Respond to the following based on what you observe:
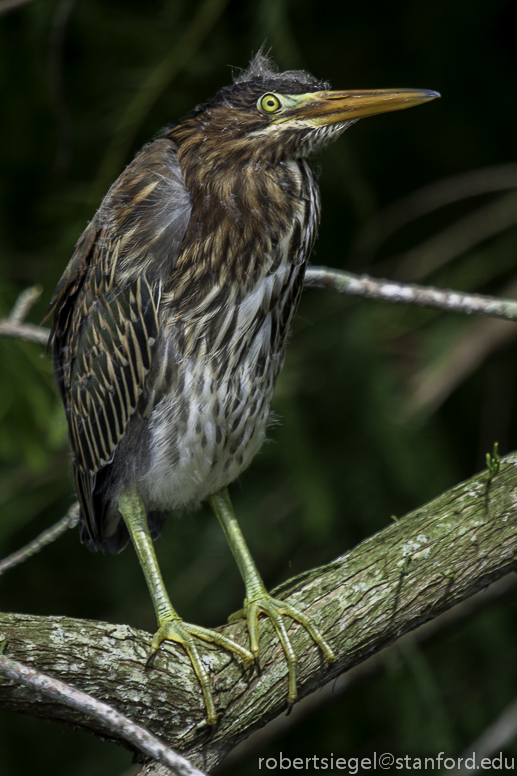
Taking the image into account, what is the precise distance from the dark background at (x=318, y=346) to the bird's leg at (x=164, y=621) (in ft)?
2.30

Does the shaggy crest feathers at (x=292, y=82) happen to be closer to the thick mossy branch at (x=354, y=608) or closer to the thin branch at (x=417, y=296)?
the thin branch at (x=417, y=296)

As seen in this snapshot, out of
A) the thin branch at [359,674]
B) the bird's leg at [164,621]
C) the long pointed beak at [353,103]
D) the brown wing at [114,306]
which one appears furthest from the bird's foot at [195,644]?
the long pointed beak at [353,103]

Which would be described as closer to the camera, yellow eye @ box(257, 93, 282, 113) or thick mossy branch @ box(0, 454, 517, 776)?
thick mossy branch @ box(0, 454, 517, 776)

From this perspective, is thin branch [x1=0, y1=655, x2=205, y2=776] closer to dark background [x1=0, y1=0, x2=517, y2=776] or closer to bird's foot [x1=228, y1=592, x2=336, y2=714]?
bird's foot [x1=228, y1=592, x2=336, y2=714]

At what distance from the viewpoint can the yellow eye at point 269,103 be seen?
5.70 ft

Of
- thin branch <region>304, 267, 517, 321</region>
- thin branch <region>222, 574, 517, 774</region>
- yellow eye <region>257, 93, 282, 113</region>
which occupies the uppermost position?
yellow eye <region>257, 93, 282, 113</region>

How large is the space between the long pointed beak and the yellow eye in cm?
5

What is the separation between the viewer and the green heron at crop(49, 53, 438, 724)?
5.71 ft

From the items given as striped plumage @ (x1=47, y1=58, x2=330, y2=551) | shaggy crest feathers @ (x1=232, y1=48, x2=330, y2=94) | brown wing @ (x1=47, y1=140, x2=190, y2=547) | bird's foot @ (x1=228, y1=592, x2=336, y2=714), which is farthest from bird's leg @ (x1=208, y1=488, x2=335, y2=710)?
shaggy crest feathers @ (x1=232, y1=48, x2=330, y2=94)

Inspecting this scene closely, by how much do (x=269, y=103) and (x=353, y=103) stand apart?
0.64ft

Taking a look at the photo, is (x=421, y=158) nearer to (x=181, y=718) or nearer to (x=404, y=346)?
(x=404, y=346)

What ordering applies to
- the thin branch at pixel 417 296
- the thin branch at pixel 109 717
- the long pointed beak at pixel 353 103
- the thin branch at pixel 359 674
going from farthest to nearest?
the thin branch at pixel 359 674, the thin branch at pixel 417 296, the long pointed beak at pixel 353 103, the thin branch at pixel 109 717

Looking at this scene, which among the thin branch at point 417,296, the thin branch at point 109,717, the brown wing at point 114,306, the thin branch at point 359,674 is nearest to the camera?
the thin branch at point 109,717

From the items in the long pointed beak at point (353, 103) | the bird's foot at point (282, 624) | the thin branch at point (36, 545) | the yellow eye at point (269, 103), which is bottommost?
the bird's foot at point (282, 624)
